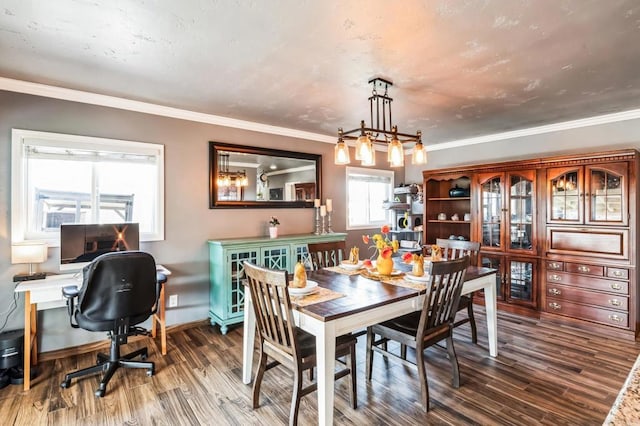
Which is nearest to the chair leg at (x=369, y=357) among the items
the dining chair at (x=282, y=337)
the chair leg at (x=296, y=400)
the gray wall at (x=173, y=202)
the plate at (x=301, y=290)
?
the dining chair at (x=282, y=337)

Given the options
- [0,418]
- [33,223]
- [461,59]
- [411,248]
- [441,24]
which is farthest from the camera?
[411,248]

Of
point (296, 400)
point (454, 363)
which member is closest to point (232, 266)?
point (296, 400)

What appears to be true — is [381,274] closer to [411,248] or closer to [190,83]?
[190,83]

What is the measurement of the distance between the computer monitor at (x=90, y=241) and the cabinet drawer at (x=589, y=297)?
4646 millimetres

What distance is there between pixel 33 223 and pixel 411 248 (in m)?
4.71

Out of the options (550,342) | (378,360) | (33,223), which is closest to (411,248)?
(550,342)

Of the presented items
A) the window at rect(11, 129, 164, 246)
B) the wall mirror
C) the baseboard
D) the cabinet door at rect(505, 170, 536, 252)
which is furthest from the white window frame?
the baseboard

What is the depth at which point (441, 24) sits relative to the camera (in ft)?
6.31

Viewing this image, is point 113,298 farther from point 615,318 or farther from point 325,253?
point 615,318

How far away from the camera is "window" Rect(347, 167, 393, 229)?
17.4 ft

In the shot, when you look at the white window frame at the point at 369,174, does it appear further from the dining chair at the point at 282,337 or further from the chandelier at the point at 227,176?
the dining chair at the point at 282,337

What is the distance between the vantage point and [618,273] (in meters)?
3.43

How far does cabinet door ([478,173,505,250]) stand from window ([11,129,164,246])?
4.06 metres

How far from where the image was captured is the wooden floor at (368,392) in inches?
84.3
